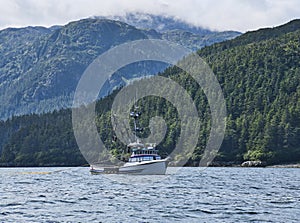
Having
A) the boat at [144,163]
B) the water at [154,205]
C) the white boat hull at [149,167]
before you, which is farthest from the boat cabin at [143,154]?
the water at [154,205]

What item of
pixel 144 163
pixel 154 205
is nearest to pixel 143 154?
pixel 144 163

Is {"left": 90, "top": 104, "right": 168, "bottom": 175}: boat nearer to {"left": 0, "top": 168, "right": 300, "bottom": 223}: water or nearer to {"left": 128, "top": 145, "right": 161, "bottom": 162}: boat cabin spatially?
{"left": 128, "top": 145, "right": 161, "bottom": 162}: boat cabin

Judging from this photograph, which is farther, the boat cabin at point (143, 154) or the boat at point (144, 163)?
the boat cabin at point (143, 154)

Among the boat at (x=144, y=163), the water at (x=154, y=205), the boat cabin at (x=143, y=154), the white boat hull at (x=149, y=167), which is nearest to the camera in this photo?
the water at (x=154, y=205)

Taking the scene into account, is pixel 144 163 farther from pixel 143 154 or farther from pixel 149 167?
pixel 143 154

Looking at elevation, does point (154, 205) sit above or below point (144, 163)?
below

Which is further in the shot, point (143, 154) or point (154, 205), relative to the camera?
point (143, 154)

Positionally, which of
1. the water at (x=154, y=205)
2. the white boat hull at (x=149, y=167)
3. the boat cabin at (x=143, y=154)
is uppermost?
the boat cabin at (x=143, y=154)

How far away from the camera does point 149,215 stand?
53.8m

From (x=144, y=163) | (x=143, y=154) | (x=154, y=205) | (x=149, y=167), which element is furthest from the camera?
(x=143, y=154)

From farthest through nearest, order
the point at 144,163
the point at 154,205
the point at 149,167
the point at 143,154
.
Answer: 1. the point at 143,154
2. the point at 149,167
3. the point at 144,163
4. the point at 154,205

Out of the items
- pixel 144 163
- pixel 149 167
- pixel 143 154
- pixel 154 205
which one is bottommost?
pixel 154 205

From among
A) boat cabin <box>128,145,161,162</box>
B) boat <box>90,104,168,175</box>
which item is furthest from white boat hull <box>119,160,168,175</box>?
boat cabin <box>128,145,161,162</box>

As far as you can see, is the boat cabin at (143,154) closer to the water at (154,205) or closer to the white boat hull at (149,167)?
the white boat hull at (149,167)
